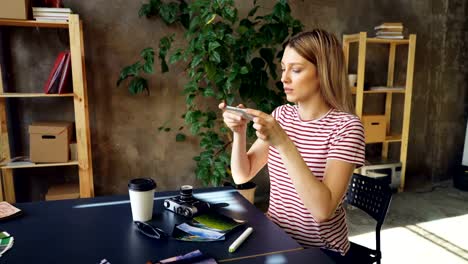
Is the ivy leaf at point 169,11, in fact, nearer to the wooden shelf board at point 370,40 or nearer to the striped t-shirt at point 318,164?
the wooden shelf board at point 370,40

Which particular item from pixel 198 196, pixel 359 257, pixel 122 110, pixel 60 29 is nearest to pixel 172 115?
pixel 122 110

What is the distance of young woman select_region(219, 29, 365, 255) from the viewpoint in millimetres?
1291

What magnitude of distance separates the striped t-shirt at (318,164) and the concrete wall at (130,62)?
2.18m

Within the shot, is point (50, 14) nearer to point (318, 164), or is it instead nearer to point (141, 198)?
point (141, 198)

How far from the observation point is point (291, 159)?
3.94 ft

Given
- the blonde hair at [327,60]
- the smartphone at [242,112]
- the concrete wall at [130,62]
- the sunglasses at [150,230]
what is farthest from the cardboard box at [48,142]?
the blonde hair at [327,60]

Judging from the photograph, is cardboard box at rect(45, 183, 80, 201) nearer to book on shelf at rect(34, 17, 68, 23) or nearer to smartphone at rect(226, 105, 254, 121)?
book on shelf at rect(34, 17, 68, 23)

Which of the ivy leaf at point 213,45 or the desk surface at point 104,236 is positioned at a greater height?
the ivy leaf at point 213,45

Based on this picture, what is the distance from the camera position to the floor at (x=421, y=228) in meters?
2.75

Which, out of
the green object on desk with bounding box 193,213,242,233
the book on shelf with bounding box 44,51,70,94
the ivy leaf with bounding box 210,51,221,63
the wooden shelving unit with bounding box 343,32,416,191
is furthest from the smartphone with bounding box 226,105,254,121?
the wooden shelving unit with bounding box 343,32,416,191

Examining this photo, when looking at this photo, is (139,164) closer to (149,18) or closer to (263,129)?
(149,18)

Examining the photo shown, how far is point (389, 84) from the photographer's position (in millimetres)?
4320

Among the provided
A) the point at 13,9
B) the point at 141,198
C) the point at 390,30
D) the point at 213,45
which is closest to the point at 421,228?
the point at 390,30

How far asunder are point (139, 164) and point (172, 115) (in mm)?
576
